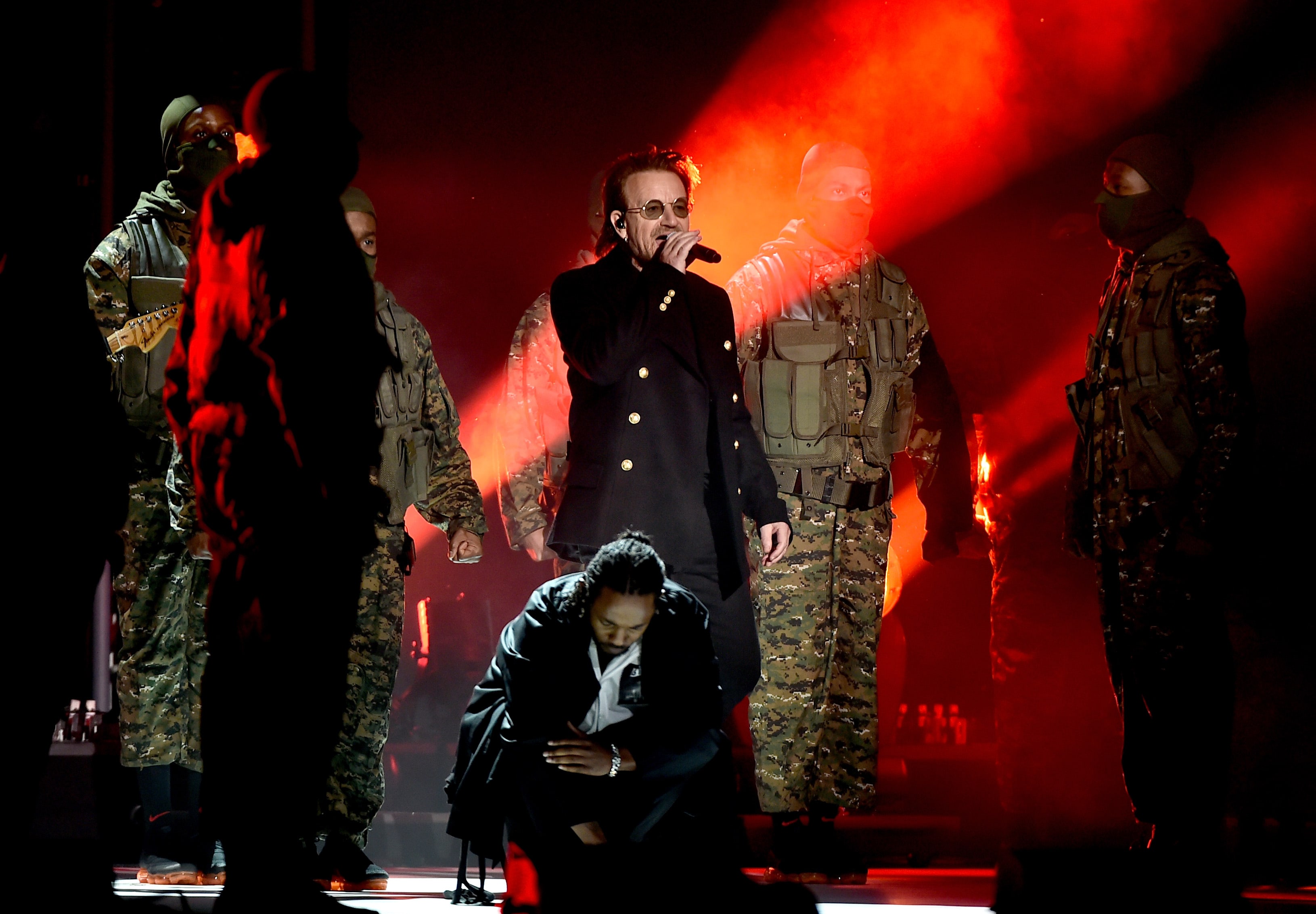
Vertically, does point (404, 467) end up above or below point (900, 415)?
below

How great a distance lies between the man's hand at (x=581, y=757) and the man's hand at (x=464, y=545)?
4.25ft

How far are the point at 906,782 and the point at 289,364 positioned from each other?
12.0 ft

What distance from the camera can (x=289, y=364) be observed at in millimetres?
2791

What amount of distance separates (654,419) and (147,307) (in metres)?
1.59

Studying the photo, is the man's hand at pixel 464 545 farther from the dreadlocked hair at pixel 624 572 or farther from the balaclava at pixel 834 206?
the balaclava at pixel 834 206

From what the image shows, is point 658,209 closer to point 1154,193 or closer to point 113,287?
point 1154,193

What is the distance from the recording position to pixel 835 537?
4.25 metres

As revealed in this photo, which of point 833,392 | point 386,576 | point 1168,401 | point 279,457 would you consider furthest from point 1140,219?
point 279,457

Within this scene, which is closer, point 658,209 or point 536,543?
point 658,209

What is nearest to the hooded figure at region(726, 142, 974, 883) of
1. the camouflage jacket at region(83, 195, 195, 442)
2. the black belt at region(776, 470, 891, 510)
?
the black belt at region(776, 470, 891, 510)

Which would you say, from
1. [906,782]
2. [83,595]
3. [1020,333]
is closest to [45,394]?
[83,595]

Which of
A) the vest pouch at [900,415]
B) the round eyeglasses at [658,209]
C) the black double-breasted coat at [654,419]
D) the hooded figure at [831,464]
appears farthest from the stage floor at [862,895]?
the round eyeglasses at [658,209]

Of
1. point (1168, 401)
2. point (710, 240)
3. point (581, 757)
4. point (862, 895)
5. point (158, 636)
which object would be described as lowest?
point (862, 895)

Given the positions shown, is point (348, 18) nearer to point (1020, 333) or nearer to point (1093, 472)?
point (1020, 333)
